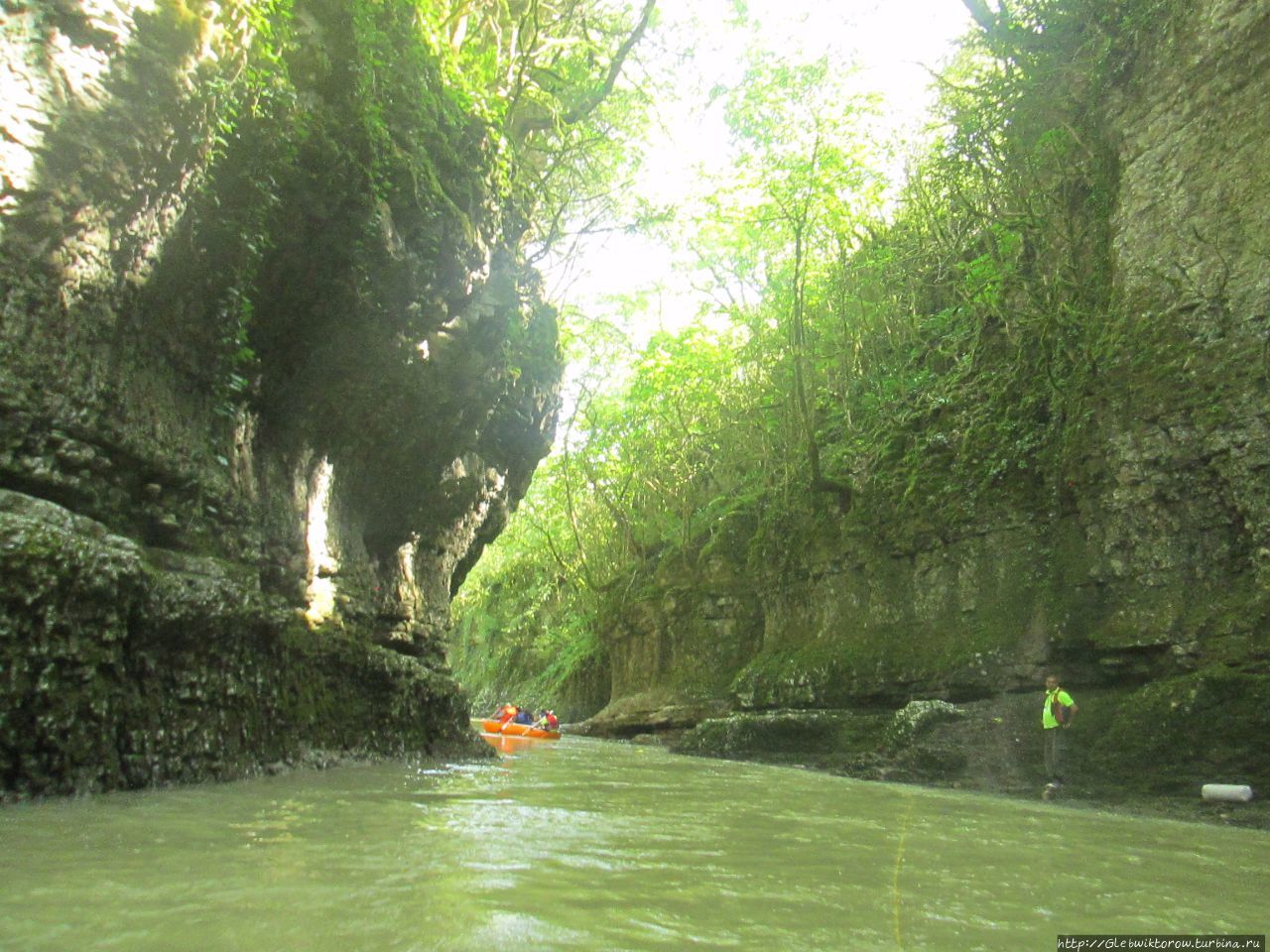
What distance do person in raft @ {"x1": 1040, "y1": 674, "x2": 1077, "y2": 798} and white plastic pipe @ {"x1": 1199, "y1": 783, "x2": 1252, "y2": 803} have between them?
1477 millimetres

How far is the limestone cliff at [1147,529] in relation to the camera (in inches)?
337

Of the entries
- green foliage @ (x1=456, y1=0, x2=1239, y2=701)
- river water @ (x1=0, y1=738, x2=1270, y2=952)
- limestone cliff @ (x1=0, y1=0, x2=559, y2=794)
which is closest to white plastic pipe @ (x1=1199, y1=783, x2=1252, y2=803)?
river water @ (x1=0, y1=738, x2=1270, y2=952)

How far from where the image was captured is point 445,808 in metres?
5.03

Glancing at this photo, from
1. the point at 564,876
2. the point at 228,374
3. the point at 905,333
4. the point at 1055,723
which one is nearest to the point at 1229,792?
the point at 1055,723

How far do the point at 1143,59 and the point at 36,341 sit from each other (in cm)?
1379

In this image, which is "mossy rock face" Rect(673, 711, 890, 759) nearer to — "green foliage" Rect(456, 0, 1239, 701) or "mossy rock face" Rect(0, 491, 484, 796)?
"green foliage" Rect(456, 0, 1239, 701)

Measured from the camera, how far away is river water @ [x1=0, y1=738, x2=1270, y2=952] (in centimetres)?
234

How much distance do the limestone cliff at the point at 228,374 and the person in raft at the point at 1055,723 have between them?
22.3 feet

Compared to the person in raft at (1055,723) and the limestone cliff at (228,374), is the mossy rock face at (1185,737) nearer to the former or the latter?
the person in raft at (1055,723)

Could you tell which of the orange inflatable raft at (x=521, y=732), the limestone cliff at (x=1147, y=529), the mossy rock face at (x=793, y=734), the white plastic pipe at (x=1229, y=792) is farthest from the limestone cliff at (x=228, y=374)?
the white plastic pipe at (x=1229, y=792)

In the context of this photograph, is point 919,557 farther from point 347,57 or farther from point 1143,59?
point 347,57

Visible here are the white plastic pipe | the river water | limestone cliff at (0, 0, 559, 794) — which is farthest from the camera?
the white plastic pipe

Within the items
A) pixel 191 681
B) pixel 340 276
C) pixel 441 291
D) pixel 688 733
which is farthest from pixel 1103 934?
pixel 688 733

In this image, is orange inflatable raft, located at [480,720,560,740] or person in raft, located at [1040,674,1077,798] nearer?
person in raft, located at [1040,674,1077,798]
